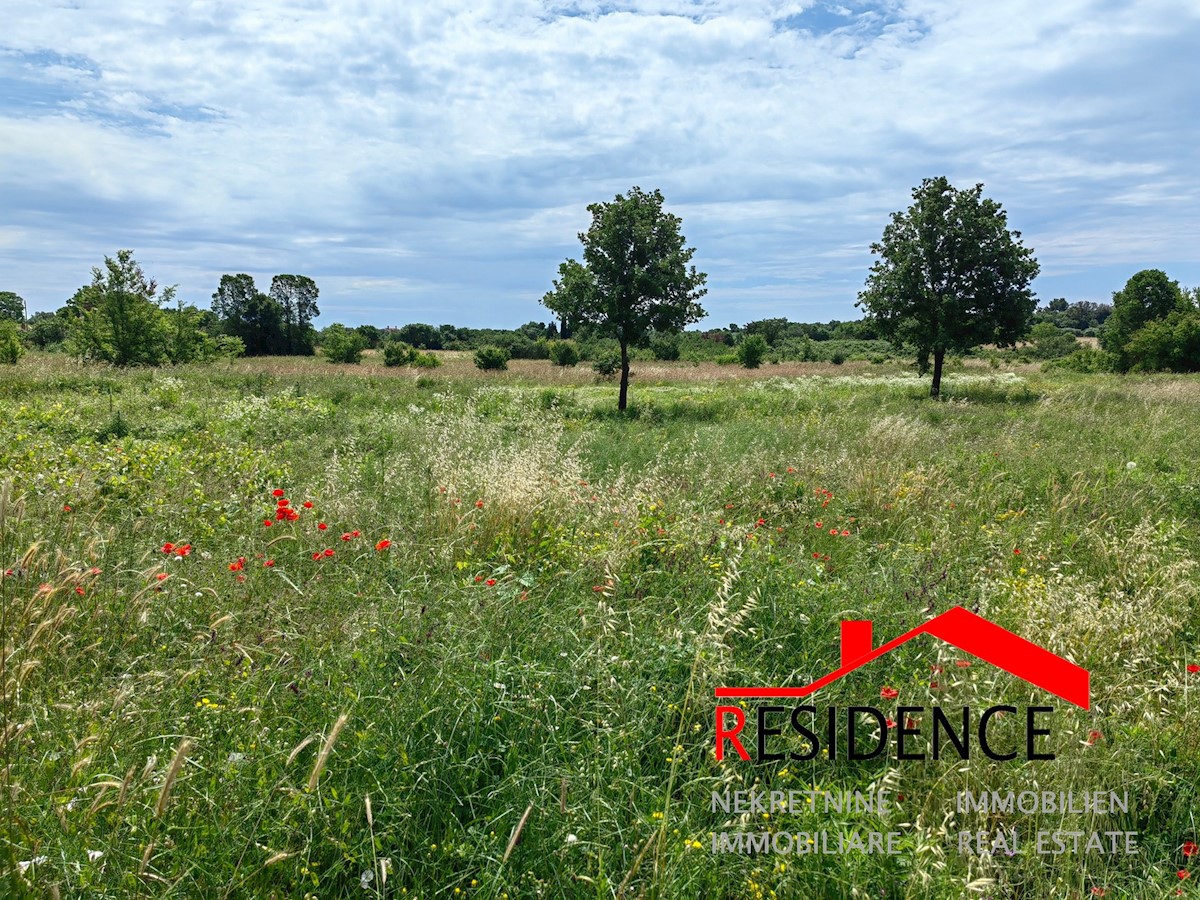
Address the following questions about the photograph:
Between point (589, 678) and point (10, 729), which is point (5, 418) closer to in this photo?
point (10, 729)

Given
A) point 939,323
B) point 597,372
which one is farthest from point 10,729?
point 597,372

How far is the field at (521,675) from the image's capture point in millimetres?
Result: 2131

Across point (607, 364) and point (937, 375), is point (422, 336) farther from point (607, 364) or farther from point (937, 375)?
point (937, 375)

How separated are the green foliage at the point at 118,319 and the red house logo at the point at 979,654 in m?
28.4

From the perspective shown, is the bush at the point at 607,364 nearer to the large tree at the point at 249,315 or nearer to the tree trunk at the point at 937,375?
the tree trunk at the point at 937,375

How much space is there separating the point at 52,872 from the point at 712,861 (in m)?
2.01

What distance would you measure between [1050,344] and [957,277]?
181ft

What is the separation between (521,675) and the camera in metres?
2.88

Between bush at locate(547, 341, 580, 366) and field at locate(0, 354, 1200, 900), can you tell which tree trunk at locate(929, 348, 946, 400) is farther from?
bush at locate(547, 341, 580, 366)

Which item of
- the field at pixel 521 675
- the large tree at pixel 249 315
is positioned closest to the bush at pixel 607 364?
the field at pixel 521 675

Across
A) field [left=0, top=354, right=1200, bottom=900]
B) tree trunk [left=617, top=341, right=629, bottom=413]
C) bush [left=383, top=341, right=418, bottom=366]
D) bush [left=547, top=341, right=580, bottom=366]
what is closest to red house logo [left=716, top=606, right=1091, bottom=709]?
field [left=0, top=354, right=1200, bottom=900]

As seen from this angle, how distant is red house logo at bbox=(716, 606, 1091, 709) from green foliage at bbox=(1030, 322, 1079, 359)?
73.8m

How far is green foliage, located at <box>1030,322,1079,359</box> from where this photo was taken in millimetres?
64688

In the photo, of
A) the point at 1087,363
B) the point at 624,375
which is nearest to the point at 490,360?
the point at 624,375
